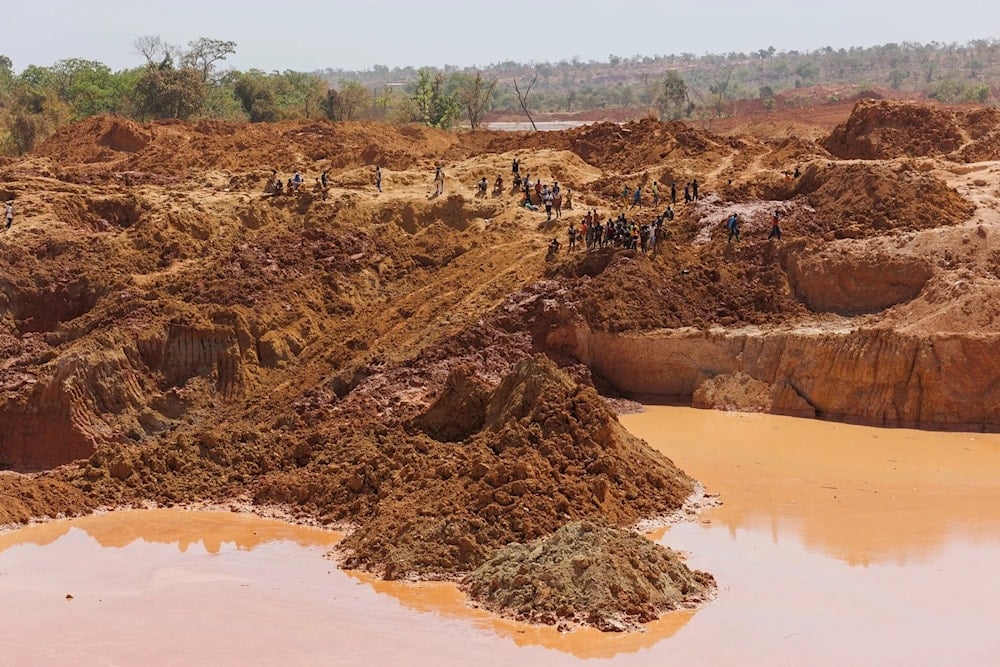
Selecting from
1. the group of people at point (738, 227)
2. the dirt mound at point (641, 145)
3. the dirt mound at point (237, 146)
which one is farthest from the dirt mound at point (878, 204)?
the dirt mound at point (237, 146)

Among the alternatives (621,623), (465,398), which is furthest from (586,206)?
(621,623)

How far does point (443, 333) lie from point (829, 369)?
6792mm

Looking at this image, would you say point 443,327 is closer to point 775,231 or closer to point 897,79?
point 775,231

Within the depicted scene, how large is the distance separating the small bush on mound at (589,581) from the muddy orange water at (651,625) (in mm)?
236

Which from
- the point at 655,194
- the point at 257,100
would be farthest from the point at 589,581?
the point at 257,100

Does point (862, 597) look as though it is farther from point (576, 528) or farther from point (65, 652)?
point (65, 652)

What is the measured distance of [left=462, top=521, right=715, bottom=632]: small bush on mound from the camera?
1435 cm

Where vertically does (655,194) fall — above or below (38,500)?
above

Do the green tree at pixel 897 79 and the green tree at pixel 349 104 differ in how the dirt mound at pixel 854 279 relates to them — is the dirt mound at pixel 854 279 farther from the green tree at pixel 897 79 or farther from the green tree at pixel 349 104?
the green tree at pixel 897 79

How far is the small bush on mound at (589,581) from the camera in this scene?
47.1ft

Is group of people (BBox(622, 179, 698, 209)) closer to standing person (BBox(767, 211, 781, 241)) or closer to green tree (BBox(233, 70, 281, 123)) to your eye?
standing person (BBox(767, 211, 781, 241))

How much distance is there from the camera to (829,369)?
24094mm

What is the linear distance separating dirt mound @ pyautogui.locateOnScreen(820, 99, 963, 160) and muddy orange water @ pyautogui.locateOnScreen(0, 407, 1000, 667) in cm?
1627

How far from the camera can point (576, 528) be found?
15.4m
